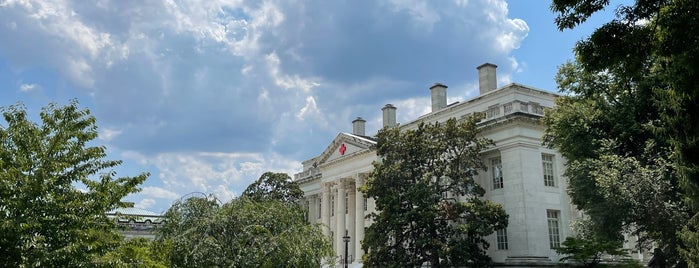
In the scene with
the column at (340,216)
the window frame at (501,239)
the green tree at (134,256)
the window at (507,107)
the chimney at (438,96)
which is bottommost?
the green tree at (134,256)

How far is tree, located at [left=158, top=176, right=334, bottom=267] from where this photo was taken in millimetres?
18875

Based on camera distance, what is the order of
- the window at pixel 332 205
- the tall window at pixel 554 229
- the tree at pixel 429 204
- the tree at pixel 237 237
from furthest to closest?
the window at pixel 332 205, the tall window at pixel 554 229, the tree at pixel 429 204, the tree at pixel 237 237

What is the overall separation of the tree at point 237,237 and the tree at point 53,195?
3584 mm

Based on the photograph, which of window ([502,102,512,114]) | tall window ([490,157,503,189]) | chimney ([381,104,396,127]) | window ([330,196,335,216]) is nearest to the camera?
window ([502,102,512,114])

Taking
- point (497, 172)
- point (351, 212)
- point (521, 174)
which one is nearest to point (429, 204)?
point (521, 174)

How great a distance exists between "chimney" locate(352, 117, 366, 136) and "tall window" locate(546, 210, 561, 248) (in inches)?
1005

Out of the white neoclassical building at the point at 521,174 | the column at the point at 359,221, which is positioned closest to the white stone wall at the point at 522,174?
the white neoclassical building at the point at 521,174

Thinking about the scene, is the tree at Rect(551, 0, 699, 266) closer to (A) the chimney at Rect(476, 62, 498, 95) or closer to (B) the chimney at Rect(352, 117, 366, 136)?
(A) the chimney at Rect(476, 62, 498, 95)

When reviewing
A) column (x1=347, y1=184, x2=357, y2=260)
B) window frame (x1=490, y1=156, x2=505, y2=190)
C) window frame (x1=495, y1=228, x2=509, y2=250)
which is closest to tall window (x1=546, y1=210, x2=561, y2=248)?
window frame (x1=495, y1=228, x2=509, y2=250)

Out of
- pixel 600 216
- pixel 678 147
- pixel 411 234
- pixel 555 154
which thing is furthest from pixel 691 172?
pixel 555 154

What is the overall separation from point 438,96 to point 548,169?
12.1 metres

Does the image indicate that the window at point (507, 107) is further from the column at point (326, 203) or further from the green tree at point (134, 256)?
the green tree at point (134, 256)

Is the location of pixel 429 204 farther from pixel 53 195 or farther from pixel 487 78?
pixel 53 195

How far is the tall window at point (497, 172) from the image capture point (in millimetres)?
37216
